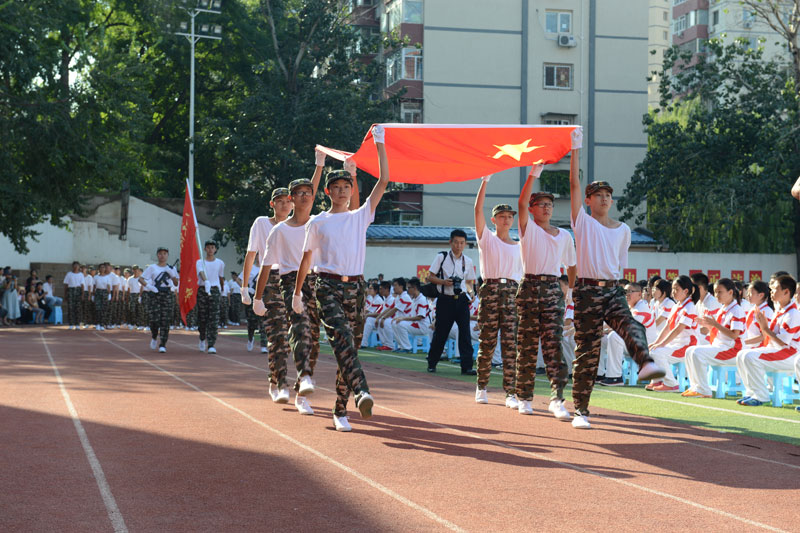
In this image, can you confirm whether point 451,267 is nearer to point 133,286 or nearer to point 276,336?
point 276,336

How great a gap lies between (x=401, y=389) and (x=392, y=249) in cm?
2153

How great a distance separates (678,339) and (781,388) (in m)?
2.19

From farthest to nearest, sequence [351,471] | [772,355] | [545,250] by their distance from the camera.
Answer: [772,355] < [545,250] < [351,471]

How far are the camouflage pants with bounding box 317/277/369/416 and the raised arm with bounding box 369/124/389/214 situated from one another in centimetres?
74

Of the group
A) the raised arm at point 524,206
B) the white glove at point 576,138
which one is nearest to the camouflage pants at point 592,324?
the raised arm at point 524,206

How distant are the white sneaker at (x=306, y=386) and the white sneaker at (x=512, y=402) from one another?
8.47 feet

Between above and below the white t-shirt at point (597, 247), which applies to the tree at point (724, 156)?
above

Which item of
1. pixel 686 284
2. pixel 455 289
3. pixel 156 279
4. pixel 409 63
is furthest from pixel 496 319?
pixel 409 63

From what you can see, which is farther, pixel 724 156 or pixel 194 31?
pixel 194 31

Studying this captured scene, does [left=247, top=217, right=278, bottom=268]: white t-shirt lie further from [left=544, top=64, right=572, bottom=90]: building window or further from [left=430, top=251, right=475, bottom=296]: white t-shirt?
[left=544, top=64, right=572, bottom=90]: building window

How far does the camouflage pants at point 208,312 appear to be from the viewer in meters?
18.3

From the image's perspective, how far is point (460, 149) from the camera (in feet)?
37.5

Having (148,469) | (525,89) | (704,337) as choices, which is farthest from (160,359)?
(525,89)

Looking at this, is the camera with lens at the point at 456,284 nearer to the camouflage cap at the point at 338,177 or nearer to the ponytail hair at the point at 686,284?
the ponytail hair at the point at 686,284
